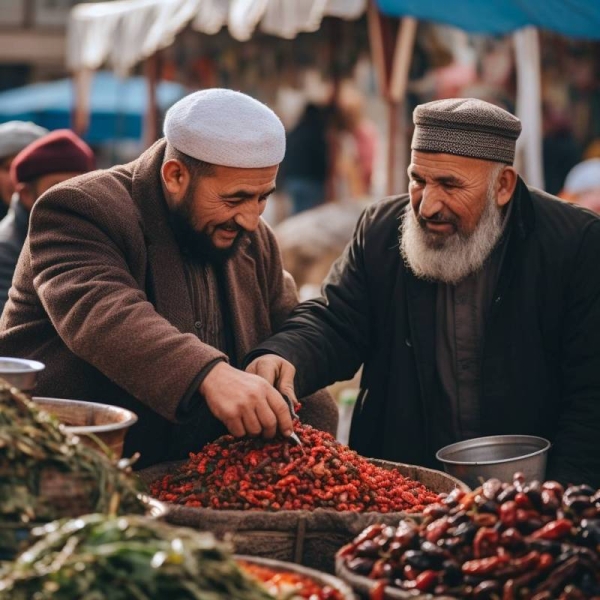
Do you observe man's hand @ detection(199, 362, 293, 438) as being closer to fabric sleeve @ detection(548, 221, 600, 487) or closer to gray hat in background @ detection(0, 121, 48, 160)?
fabric sleeve @ detection(548, 221, 600, 487)

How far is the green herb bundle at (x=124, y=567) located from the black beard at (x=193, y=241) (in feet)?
5.63

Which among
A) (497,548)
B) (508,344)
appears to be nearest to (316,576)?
(497,548)

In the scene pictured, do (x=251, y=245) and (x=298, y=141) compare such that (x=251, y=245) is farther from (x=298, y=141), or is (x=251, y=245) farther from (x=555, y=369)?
(x=298, y=141)

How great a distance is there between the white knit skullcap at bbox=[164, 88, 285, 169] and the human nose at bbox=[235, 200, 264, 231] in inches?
5.2

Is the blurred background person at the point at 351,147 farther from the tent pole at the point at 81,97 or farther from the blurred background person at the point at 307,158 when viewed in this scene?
the tent pole at the point at 81,97

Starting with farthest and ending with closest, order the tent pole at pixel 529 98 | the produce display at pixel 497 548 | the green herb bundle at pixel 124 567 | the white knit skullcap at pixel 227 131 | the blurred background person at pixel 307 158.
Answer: the blurred background person at pixel 307 158, the tent pole at pixel 529 98, the white knit skullcap at pixel 227 131, the produce display at pixel 497 548, the green herb bundle at pixel 124 567

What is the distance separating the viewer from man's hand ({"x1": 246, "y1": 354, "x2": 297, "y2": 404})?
12.5ft

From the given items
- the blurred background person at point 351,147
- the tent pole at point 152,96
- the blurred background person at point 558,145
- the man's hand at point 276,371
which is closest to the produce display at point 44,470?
the man's hand at point 276,371

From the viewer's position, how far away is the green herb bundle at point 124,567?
2.12 meters

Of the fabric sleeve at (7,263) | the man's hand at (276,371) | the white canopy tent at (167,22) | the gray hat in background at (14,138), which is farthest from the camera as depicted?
the white canopy tent at (167,22)

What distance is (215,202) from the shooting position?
3.79 m

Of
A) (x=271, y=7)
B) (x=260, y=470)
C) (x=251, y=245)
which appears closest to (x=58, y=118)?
(x=271, y=7)

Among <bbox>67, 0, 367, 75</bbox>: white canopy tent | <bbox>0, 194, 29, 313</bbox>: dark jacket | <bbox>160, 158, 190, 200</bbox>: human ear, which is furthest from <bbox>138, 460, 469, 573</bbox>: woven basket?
<bbox>67, 0, 367, 75</bbox>: white canopy tent

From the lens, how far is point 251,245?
4.29 metres
